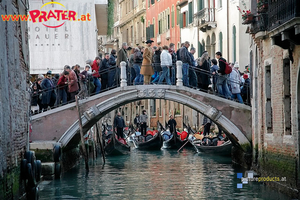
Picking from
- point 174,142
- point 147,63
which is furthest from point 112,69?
point 174,142

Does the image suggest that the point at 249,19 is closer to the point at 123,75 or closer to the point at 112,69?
the point at 123,75

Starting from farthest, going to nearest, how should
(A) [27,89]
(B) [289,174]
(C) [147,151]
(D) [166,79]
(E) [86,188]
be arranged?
(C) [147,151] → (D) [166,79] → (E) [86,188] → (A) [27,89] → (B) [289,174]

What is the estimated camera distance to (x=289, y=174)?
11.6 meters

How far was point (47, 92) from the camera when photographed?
677 inches

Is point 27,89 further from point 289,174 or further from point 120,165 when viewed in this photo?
point 120,165

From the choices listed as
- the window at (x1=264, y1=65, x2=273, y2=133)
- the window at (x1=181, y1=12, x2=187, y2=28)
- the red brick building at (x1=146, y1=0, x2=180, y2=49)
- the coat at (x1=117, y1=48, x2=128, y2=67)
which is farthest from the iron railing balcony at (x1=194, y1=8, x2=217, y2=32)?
the window at (x1=264, y1=65, x2=273, y2=133)

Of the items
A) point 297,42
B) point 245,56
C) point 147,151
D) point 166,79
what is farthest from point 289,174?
point 147,151

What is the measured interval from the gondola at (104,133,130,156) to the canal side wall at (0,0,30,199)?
10.7 meters

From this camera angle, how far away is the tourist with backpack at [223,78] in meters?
17.0

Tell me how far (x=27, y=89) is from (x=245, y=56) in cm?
1212

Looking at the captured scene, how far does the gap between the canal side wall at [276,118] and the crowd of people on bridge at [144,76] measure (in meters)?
1.50

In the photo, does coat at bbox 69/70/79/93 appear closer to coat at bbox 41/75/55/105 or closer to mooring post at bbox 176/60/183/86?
coat at bbox 41/75/55/105

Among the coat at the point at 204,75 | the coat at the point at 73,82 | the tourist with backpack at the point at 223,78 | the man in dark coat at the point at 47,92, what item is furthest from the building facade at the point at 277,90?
the man in dark coat at the point at 47,92

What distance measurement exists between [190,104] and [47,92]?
327cm
